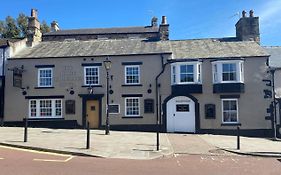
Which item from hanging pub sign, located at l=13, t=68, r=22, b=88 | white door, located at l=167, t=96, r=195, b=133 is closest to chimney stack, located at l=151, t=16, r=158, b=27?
white door, located at l=167, t=96, r=195, b=133

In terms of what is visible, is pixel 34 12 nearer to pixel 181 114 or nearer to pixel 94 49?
pixel 94 49

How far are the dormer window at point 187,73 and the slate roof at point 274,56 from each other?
5679 mm

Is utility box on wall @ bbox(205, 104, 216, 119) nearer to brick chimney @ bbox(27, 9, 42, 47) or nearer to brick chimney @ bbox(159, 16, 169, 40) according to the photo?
brick chimney @ bbox(159, 16, 169, 40)

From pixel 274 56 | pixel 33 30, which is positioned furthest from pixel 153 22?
pixel 274 56

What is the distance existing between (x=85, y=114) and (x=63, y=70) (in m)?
3.89

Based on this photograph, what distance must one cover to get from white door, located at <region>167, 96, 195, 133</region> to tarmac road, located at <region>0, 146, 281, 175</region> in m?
11.4

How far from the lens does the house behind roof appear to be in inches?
963

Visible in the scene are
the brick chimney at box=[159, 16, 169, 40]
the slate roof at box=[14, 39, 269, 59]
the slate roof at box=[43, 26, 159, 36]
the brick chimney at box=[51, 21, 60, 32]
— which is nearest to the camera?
the slate roof at box=[14, 39, 269, 59]

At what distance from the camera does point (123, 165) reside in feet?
35.6

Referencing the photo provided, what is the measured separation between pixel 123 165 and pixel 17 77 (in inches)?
678

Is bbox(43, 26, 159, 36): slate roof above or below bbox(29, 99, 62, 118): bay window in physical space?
above

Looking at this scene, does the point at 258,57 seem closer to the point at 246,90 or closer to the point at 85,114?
the point at 246,90

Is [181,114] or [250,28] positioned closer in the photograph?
[181,114]

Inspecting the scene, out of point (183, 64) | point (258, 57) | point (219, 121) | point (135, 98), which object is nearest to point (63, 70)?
point (135, 98)
